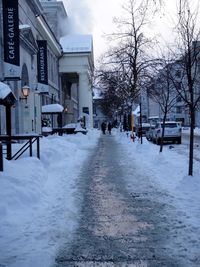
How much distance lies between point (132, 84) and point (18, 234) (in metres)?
25.9

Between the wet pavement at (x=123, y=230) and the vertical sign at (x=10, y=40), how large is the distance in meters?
11.3

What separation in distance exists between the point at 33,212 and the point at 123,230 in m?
1.84

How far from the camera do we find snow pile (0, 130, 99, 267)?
516 centimetres

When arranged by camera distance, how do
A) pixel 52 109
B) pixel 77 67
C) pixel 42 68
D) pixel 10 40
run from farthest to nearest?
pixel 77 67
pixel 52 109
pixel 42 68
pixel 10 40

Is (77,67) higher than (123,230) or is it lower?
higher

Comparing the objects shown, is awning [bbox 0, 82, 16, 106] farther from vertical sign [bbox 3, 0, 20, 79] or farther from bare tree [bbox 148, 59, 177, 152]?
vertical sign [bbox 3, 0, 20, 79]

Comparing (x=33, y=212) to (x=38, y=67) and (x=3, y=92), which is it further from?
(x=38, y=67)

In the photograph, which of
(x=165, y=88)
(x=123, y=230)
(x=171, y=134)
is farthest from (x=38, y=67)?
(x=123, y=230)

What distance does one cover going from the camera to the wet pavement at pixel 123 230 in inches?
192

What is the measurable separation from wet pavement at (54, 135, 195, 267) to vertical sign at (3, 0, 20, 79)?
11.3m

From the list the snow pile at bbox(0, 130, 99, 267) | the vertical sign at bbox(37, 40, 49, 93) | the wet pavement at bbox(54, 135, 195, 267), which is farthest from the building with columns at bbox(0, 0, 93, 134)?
the wet pavement at bbox(54, 135, 195, 267)

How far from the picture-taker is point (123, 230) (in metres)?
6.14

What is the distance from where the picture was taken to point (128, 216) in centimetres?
698

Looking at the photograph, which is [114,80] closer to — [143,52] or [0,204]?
[143,52]
